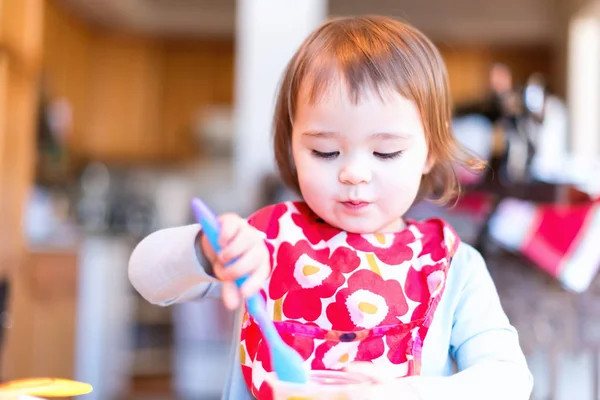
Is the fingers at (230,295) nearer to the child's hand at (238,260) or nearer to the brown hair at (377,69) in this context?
the child's hand at (238,260)

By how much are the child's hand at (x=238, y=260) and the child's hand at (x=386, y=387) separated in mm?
97

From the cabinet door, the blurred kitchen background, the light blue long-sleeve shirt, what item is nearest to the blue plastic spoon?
the light blue long-sleeve shirt

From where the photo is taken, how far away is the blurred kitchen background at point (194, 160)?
53.0 inches

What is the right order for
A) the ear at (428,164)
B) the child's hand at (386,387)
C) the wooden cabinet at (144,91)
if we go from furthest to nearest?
the wooden cabinet at (144,91) → the ear at (428,164) → the child's hand at (386,387)

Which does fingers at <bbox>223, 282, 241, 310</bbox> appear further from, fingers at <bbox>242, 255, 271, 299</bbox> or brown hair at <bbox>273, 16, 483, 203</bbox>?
brown hair at <bbox>273, 16, 483, 203</bbox>

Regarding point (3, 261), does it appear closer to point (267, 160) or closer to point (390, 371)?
point (267, 160)

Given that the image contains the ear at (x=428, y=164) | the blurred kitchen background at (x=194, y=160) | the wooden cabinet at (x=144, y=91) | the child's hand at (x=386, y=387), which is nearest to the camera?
the child's hand at (x=386, y=387)

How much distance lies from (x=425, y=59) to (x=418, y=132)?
75mm

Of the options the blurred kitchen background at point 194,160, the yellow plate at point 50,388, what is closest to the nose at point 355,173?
the yellow plate at point 50,388

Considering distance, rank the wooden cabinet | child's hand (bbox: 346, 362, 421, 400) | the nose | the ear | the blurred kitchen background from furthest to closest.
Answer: the wooden cabinet, the blurred kitchen background, the ear, the nose, child's hand (bbox: 346, 362, 421, 400)

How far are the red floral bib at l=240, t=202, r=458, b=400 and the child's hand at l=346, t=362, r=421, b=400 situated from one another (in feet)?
0.32

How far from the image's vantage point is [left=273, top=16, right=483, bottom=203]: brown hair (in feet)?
2.08

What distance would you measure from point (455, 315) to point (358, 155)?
0.59 feet

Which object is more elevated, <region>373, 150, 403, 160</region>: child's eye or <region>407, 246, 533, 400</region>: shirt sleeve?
<region>373, 150, 403, 160</region>: child's eye
